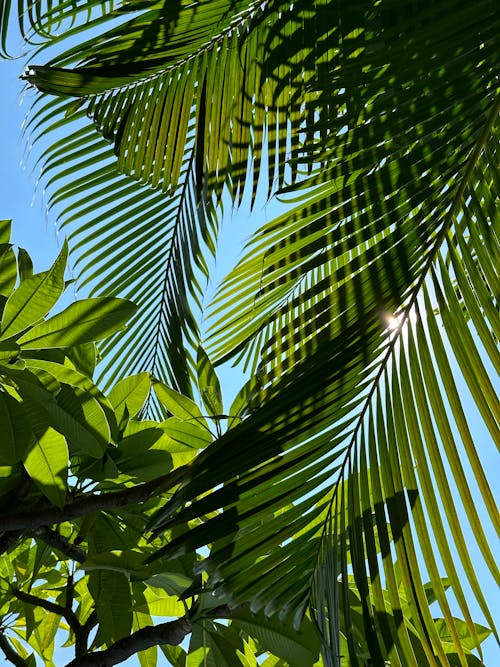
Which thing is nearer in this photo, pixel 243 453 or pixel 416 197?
pixel 243 453

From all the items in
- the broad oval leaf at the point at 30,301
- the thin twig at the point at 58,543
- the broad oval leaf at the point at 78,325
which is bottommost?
the thin twig at the point at 58,543

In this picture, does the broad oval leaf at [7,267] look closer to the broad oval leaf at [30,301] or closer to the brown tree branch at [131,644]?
the broad oval leaf at [30,301]

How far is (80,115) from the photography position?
2137 mm

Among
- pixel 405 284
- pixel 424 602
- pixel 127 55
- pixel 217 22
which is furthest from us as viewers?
pixel 217 22

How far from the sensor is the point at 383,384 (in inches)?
32.5

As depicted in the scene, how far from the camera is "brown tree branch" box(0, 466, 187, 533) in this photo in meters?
0.78

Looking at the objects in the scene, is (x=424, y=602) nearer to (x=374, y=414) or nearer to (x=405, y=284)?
(x=374, y=414)

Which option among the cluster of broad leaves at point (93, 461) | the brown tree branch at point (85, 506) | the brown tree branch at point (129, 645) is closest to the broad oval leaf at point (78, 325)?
the cluster of broad leaves at point (93, 461)

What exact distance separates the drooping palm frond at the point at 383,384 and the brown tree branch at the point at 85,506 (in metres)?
0.05

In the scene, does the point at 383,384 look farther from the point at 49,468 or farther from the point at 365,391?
the point at 49,468

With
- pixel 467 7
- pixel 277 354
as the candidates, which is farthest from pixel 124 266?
A: pixel 467 7

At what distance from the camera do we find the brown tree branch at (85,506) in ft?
2.56

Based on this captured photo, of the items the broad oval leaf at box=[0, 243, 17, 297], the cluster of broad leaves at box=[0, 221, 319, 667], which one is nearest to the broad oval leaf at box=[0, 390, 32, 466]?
the cluster of broad leaves at box=[0, 221, 319, 667]

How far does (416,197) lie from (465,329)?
17 centimetres
